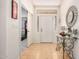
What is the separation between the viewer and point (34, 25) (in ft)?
34.2

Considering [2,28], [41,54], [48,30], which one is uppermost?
[2,28]

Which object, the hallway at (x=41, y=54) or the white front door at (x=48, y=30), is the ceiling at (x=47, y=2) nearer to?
the white front door at (x=48, y=30)

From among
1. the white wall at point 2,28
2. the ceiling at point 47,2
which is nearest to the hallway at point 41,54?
the white wall at point 2,28

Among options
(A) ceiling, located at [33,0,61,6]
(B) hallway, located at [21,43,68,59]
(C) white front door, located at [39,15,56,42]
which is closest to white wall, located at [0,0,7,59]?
(B) hallway, located at [21,43,68,59]

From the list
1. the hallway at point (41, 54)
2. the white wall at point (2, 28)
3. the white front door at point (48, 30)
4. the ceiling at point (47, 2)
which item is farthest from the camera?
the white front door at point (48, 30)

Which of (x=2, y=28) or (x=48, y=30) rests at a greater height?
(x=2, y=28)

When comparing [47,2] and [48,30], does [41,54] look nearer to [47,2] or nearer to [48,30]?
[48,30]

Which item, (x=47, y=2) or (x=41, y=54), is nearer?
(x=41, y=54)

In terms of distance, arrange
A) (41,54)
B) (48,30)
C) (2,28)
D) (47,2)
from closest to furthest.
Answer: (2,28)
(41,54)
(47,2)
(48,30)

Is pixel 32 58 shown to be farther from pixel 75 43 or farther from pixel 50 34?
pixel 50 34

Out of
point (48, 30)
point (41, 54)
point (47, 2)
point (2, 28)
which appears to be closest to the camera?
point (2, 28)

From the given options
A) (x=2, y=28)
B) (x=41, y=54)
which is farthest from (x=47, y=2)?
(x=2, y=28)

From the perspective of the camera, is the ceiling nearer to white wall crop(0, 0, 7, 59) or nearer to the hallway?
the hallway

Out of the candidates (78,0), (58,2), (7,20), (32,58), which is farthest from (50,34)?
(7,20)
